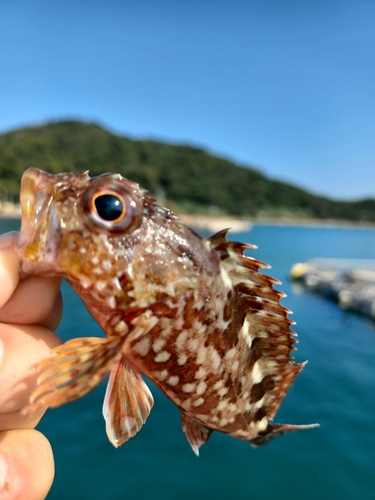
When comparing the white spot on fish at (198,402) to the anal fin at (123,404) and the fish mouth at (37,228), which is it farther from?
the fish mouth at (37,228)

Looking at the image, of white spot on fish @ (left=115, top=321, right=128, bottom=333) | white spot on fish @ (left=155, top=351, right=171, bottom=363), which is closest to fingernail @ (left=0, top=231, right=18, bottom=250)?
white spot on fish @ (left=115, top=321, right=128, bottom=333)

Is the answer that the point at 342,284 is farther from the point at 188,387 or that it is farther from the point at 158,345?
the point at 158,345

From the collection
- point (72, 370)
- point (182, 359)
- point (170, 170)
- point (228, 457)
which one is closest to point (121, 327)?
point (72, 370)

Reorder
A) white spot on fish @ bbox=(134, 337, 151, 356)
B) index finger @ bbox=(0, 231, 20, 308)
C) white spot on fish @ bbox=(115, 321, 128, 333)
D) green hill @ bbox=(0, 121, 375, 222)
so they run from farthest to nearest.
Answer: green hill @ bbox=(0, 121, 375, 222) → white spot on fish @ bbox=(134, 337, 151, 356) → white spot on fish @ bbox=(115, 321, 128, 333) → index finger @ bbox=(0, 231, 20, 308)

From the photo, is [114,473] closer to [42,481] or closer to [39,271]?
[42,481]

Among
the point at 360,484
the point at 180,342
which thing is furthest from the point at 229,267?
the point at 360,484

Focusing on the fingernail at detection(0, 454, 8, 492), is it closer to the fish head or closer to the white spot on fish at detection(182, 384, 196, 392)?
the fish head
